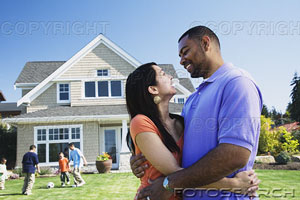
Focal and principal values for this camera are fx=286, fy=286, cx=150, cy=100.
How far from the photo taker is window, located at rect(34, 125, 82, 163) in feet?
60.1

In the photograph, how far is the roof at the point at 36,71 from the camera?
850 inches

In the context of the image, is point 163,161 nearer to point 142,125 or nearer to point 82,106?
point 142,125

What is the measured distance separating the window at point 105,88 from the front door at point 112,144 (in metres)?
2.56

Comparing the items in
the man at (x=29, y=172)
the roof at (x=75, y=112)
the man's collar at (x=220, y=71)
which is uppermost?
the man's collar at (x=220, y=71)

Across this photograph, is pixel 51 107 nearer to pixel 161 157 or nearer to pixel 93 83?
pixel 93 83

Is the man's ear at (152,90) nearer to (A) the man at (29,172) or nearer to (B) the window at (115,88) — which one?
(A) the man at (29,172)

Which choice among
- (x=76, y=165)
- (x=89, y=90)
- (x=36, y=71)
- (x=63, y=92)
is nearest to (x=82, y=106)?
(x=89, y=90)

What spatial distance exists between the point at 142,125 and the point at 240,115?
67 centimetres

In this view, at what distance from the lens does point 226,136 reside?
1.66m

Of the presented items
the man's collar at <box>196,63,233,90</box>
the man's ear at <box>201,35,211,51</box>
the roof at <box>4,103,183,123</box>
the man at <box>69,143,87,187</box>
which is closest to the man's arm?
the man's collar at <box>196,63,233,90</box>

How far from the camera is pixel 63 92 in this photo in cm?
2025

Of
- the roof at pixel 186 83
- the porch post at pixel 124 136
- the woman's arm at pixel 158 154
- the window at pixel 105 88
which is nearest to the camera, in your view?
the woman's arm at pixel 158 154

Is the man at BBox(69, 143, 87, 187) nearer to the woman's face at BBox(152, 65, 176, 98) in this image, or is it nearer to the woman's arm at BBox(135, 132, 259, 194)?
the woman's face at BBox(152, 65, 176, 98)

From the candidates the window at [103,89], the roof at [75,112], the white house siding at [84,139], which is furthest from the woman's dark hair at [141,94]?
the window at [103,89]
